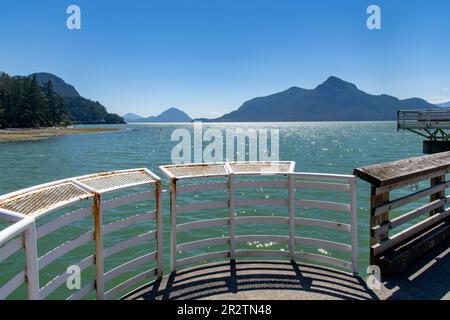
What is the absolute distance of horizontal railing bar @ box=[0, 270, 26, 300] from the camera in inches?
95.8

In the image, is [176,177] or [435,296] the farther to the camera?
[176,177]

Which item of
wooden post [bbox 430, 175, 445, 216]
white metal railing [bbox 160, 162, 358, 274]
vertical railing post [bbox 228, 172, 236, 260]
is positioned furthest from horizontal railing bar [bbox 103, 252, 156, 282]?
wooden post [bbox 430, 175, 445, 216]

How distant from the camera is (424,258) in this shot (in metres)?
5.12

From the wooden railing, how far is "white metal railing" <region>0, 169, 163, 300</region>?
111 inches

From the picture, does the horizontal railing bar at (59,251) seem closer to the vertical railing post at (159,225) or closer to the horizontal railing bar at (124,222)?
the horizontal railing bar at (124,222)

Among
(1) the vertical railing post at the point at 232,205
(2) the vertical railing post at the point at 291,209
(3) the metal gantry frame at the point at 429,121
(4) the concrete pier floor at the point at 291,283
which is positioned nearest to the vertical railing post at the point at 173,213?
(4) the concrete pier floor at the point at 291,283

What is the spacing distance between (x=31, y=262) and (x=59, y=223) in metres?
0.75

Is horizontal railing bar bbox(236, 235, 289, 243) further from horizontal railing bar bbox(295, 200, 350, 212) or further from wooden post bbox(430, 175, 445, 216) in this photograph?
wooden post bbox(430, 175, 445, 216)

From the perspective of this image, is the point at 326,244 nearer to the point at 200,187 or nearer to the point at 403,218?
the point at 403,218

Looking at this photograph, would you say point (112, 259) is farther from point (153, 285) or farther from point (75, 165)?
point (75, 165)
